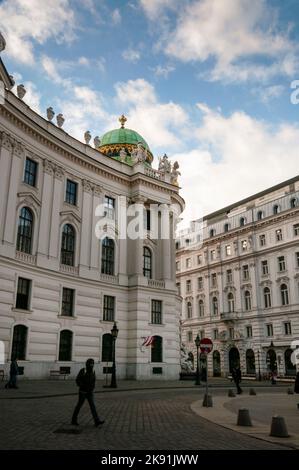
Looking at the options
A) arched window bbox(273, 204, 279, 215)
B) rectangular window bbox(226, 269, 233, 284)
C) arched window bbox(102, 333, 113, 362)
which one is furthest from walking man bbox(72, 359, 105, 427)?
rectangular window bbox(226, 269, 233, 284)

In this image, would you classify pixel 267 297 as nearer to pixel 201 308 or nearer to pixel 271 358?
pixel 271 358

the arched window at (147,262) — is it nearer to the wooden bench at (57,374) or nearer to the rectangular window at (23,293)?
the wooden bench at (57,374)

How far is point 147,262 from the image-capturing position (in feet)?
141

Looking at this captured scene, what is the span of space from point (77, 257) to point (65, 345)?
7.25 metres

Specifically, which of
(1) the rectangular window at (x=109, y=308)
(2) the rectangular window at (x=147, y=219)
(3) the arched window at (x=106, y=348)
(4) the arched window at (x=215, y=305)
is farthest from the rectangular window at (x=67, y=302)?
(4) the arched window at (x=215, y=305)

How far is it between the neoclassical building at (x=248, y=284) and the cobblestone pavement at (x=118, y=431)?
4348cm

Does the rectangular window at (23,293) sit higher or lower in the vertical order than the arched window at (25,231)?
lower

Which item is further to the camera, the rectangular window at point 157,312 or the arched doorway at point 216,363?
the arched doorway at point 216,363

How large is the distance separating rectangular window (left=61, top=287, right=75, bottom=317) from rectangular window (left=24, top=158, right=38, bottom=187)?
29.0 ft

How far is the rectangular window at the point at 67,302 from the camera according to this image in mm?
34500

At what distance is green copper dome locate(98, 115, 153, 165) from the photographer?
49844 millimetres

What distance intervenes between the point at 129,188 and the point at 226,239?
1252 inches

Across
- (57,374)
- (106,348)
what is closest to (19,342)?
(57,374)

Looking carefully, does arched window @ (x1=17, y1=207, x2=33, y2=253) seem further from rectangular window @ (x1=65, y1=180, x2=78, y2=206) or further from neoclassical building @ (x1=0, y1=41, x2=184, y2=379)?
rectangular window @ (x1=65, y1=180, x2=78, y2=206)
